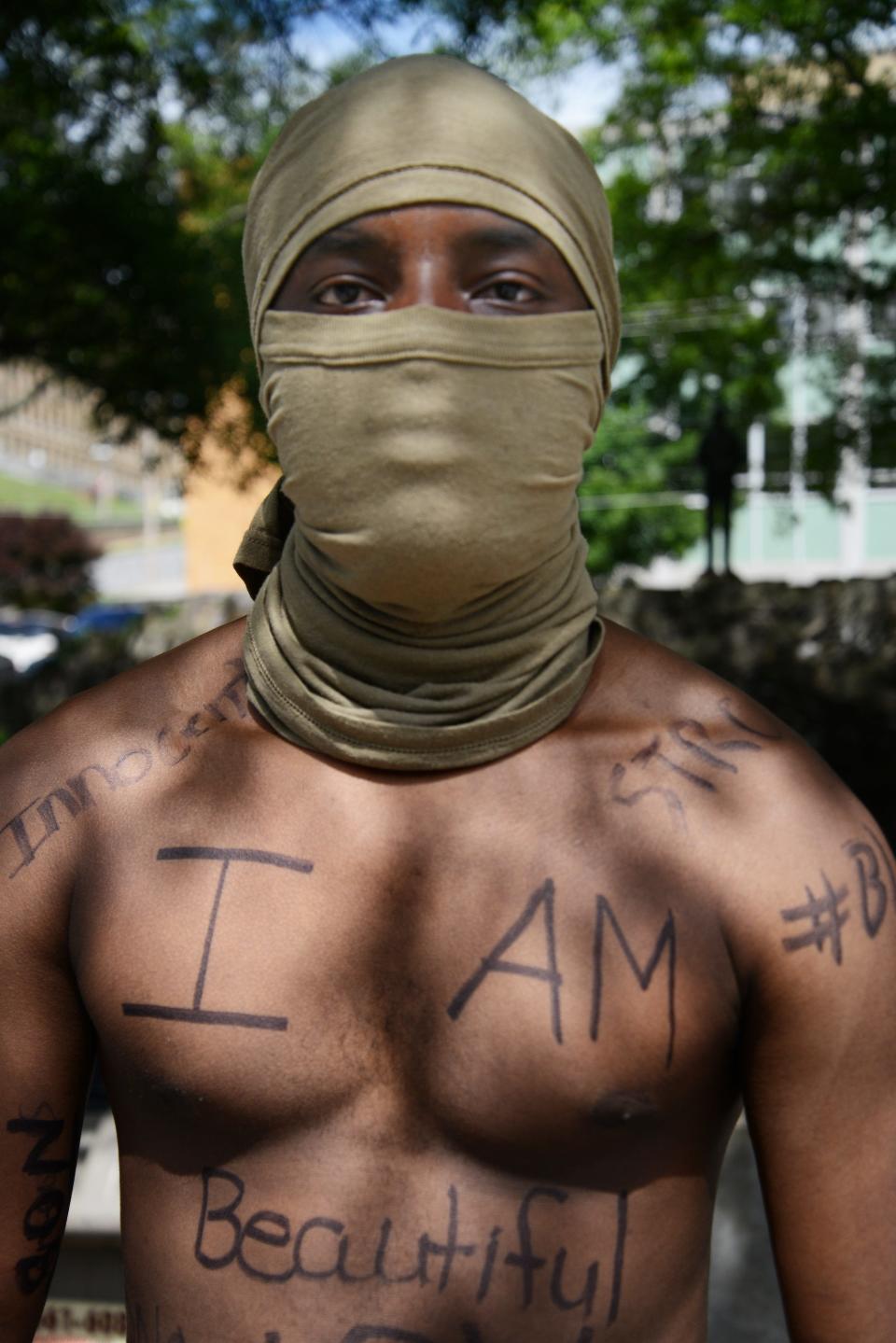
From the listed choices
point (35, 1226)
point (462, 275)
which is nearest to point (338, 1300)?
point (35, 1226)

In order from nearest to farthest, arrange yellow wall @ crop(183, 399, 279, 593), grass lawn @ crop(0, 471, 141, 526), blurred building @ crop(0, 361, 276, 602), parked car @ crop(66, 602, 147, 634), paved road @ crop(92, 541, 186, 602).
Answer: blurred building @ crop(0, 361, 276, 602)
parked car @ crop(66, 602, 147, 634)
yellow wall @ crop(183, 399, 279, 593)
paved road @ crop(92, 541, 186, 602)
grass lawn @ crop(0, 471, 141, 526)

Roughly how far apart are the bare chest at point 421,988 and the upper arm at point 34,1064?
5cm

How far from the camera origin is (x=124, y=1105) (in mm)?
→ 1626

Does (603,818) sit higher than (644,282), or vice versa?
(644,282)

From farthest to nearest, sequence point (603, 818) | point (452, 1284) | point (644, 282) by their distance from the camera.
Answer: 1. point (644, 282)
2. point (603, 818)
3. point (452, 1284)

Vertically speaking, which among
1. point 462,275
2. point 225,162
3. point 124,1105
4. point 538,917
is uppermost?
point 225,162

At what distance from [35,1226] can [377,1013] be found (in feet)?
1.77

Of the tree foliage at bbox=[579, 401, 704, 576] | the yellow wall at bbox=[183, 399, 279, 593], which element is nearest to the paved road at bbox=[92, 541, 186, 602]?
→ the yellow wall at bbox=[183, 399, 279, 593]

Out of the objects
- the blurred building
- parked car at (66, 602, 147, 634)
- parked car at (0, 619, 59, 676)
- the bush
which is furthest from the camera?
the bush

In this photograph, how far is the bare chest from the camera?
1.54m

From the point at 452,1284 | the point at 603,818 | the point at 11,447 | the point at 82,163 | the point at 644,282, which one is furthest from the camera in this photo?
the point at 11,447

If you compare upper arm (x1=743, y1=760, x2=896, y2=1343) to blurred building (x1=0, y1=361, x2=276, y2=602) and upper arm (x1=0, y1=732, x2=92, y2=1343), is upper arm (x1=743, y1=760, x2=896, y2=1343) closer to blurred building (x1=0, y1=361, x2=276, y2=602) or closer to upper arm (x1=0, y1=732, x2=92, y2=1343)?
upper arm (x1=0, y1=732, x2=92, y2=1343)

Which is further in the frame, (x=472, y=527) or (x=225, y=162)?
(x=225, y=162)

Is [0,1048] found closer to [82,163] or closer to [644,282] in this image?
[82,163]
